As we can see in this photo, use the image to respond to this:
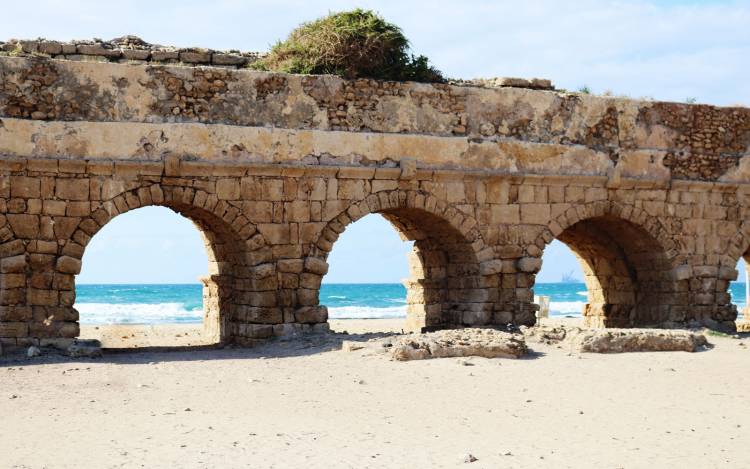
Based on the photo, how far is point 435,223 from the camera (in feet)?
51.9

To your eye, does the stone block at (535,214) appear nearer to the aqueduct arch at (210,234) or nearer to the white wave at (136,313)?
the aqueduct arch at (210,234)

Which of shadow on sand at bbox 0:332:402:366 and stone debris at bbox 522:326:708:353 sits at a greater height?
stone debris at bbox 522:326:708:353

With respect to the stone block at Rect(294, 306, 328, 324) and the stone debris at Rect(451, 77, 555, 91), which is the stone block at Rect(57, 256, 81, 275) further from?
the stone debris at Rect(451, 77, 555, 91)

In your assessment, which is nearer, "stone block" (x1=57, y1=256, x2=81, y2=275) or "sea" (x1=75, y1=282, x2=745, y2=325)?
"stone block" (x1=57, y1=256, x2=81, y2=275)

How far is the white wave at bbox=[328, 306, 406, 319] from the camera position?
44000mm

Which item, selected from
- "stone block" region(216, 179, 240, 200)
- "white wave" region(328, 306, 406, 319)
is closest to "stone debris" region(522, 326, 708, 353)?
"stone block" region(216, 179, 240, 200)

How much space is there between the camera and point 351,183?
14.8m

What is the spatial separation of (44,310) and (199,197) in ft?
7.78

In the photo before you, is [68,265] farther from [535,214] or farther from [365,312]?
[365,312]

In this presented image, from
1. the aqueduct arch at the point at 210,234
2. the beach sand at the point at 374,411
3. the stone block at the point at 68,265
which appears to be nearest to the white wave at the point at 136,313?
the aqueduct arch at the point at 210,234

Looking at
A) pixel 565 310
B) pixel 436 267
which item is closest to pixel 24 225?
pixel 436 267

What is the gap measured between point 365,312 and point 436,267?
98.9 ft

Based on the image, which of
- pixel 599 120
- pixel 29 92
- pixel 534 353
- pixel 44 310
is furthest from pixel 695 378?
pixel 29 92

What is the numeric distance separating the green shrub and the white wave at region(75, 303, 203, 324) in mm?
24431
